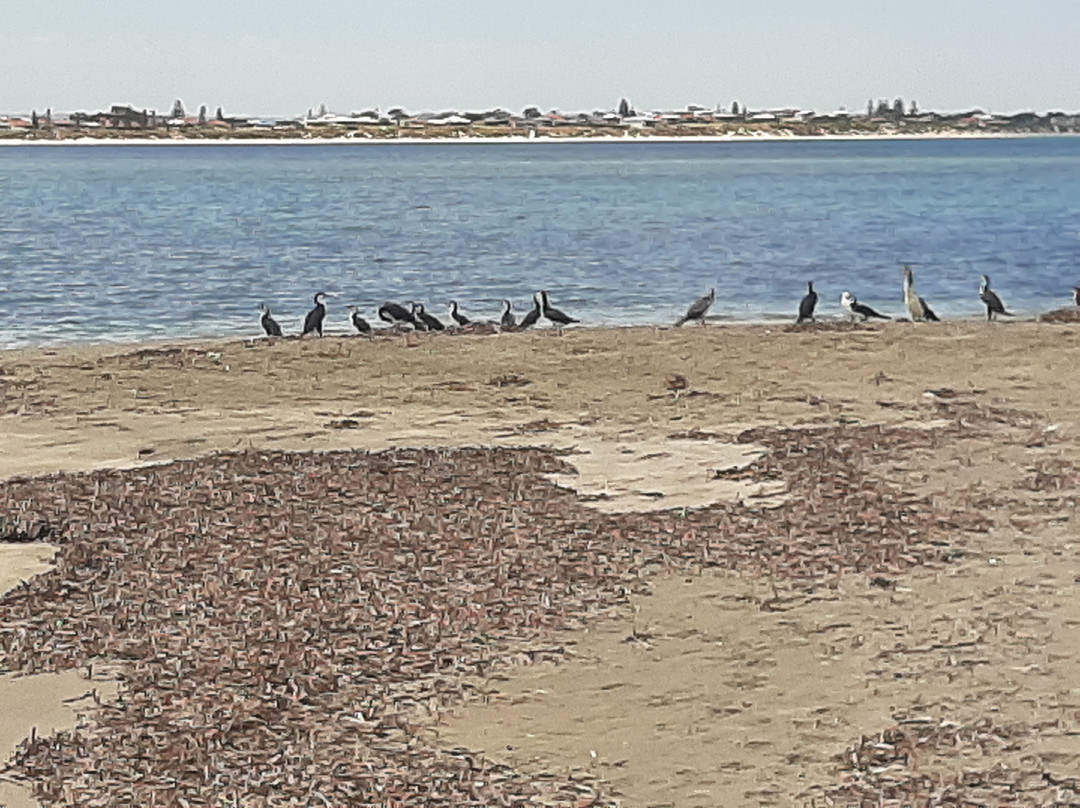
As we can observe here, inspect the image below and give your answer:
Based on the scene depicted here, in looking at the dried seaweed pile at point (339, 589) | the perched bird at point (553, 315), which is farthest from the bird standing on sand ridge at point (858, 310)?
the dried seaweed pile at point (339, 589)

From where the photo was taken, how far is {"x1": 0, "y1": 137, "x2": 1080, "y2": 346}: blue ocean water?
81.3 ft

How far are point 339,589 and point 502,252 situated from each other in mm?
28561

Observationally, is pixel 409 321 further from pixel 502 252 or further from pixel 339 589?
pixel 502 252

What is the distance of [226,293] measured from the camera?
26.7 m

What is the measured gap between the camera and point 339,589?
7.03 metres

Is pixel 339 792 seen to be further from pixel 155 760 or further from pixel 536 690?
pixel 536 690

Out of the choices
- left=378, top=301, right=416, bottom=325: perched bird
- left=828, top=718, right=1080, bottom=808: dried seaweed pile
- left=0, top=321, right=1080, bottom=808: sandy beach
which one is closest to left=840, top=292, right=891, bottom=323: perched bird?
left=378, top=301, right=416, bottom=325: perched bird

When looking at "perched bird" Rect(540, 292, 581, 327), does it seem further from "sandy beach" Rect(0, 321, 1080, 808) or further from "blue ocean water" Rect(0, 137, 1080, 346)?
"sandy beach" Rect(0, 321, 1080, 808)

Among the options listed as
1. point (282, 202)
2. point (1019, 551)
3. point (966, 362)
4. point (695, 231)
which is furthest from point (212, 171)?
point (1019, 551)

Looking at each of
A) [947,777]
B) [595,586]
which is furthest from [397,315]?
[947,777]

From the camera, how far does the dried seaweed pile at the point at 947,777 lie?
4.84 meters

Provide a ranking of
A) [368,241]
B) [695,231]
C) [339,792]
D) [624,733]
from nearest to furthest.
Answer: [339,792], [624,733], [368,241], [695,231]

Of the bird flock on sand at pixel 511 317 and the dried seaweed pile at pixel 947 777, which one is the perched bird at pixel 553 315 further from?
the dried seaweed pile at pixel 947 777

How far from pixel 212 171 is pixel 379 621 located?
10426 cm
